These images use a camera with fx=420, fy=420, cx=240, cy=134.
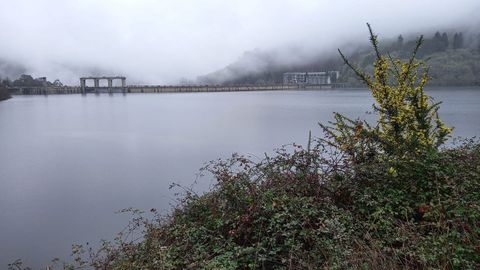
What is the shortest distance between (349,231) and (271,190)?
141 cm

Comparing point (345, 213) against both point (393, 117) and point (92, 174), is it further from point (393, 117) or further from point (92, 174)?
point (92, 174)

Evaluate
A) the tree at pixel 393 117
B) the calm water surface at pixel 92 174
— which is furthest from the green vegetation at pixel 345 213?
the calm water surface at pixel 92 174

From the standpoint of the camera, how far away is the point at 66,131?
3797 centimetres

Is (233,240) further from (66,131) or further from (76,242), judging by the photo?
(66,131)

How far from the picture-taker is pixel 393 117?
7.29 m

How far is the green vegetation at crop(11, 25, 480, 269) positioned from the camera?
14.7ft

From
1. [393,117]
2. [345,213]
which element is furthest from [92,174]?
[345,213]

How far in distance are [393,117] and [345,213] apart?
2720 mm

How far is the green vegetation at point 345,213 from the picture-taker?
447 centimetres

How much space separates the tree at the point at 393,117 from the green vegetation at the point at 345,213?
3 centimetres

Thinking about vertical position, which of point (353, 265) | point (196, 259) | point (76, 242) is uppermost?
point (353, 265)

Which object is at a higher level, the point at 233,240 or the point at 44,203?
the point at 233,240

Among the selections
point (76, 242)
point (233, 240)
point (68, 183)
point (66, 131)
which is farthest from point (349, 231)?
point (66, 131)

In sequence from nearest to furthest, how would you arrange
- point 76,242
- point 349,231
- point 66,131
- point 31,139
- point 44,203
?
point 349,231
point 76,242
point 44,203
point 31,139
point 66,131
